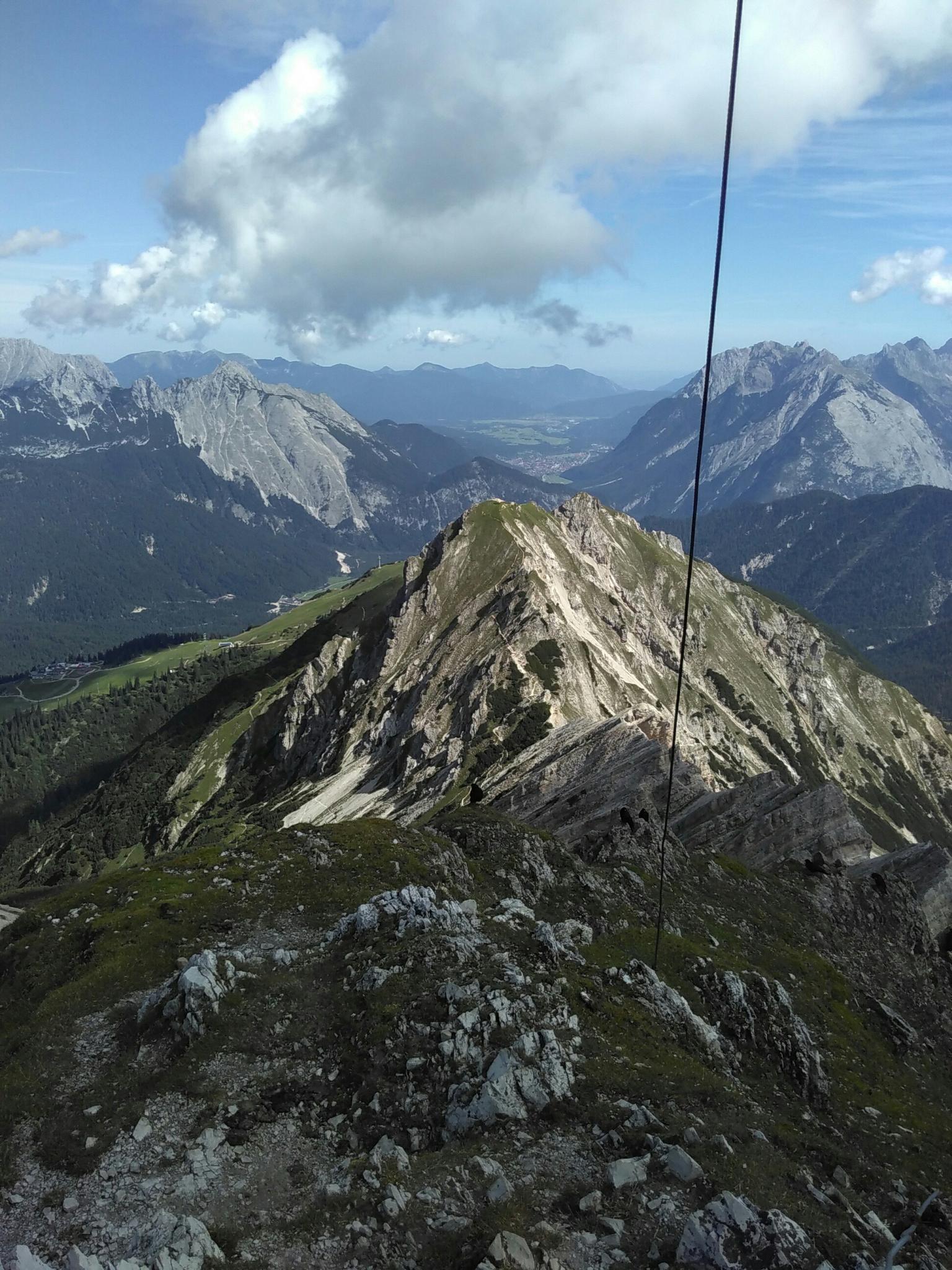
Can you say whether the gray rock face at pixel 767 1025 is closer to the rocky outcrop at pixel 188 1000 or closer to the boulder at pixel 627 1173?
the boulder at pixel 627 1173

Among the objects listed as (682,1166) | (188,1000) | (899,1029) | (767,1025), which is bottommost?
(899,1029)

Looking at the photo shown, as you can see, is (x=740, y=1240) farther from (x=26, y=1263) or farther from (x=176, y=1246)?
(x=26, y=1263)

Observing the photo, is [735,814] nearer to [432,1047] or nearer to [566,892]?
[566,892]

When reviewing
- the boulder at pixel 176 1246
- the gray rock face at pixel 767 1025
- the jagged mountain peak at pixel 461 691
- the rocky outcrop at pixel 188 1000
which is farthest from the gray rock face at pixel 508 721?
the boulder at pixel 176 1246

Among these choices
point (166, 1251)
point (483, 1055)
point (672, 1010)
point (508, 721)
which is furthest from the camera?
point (508, 721)

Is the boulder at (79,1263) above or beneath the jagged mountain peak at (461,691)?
above

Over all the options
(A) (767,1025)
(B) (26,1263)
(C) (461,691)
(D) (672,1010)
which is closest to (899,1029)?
(A) (767,1025)

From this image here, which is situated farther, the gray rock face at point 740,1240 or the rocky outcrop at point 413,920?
the rocky outcrop at point 413,920

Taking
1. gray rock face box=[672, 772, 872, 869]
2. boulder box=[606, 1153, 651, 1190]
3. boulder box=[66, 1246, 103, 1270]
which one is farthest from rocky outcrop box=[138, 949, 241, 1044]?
gray rock face box=[672, 772, 872, 869]
